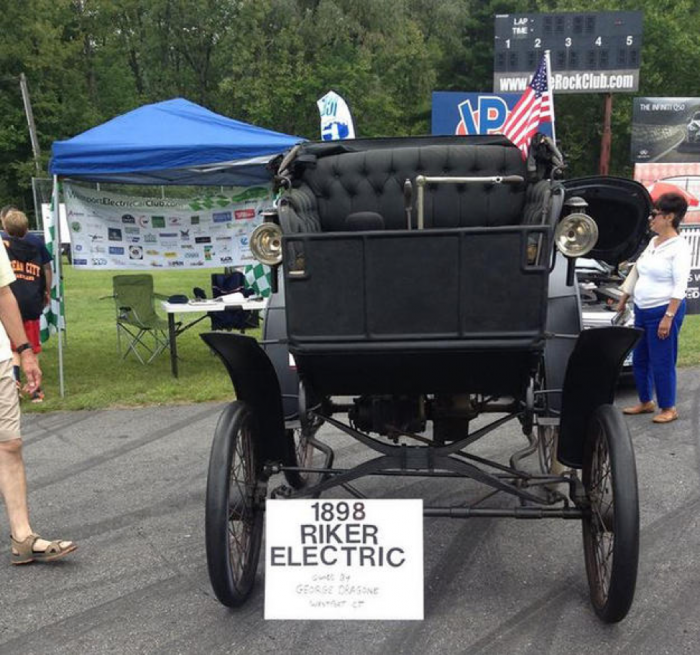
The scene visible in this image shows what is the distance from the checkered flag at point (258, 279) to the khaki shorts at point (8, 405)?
5.67m

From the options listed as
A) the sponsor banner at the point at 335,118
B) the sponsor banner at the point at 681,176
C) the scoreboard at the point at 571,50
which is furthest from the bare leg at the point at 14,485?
the scoreboard at the point at 571,50

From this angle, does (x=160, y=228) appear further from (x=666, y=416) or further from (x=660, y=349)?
(x=666, y=416)

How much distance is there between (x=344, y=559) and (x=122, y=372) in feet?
21.6

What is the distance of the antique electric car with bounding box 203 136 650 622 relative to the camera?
2.74 m

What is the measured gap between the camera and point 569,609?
3215 millimetres

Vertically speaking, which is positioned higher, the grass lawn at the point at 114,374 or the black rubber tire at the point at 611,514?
the black rubber tire at the point at 611,514

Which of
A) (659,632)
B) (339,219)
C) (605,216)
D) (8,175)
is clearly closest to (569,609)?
(659,632)

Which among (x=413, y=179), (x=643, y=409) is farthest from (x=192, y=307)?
(x=413, y=179)

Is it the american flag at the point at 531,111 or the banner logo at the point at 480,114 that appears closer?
the american flag at the point at 531,111

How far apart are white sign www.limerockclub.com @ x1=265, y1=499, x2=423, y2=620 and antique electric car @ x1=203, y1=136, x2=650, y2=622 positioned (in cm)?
28

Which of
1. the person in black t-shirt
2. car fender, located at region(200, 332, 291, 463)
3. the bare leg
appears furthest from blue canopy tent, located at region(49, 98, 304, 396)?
car fender, located at region(200, 332, 291, 463)

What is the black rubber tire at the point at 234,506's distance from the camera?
2945mm

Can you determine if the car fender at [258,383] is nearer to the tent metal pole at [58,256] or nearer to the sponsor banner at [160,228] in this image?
the tent metal pole at [58,256]

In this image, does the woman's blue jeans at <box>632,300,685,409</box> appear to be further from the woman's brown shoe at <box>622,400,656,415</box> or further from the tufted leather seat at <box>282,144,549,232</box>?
the tufted leather seat at <box>282,144,549,232</box>
